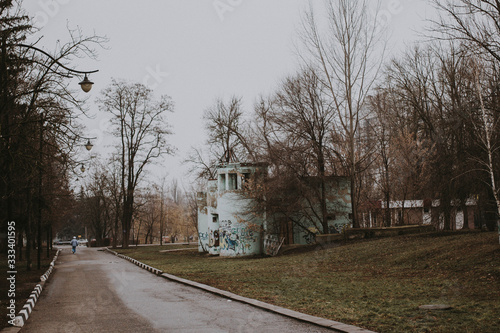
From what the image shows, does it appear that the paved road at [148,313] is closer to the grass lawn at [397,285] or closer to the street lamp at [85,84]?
the grass lawn at [397,285]

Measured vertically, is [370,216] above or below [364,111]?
below

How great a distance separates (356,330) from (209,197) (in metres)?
31.7

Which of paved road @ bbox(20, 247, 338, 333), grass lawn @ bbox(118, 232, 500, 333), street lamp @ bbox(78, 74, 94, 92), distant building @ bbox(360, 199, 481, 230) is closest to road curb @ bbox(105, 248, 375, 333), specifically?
paved road @ bbox(20, 247, 338, 333)

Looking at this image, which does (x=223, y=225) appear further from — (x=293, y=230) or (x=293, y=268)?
(x=293, y=268)

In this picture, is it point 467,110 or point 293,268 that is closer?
point 467,110

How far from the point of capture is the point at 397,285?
13766 millimetres

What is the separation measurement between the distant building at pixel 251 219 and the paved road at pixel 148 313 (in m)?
18.2

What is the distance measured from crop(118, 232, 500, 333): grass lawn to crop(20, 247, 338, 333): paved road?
43.1 inches

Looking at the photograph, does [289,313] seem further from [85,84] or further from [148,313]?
[85,84]

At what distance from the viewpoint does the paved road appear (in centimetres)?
919

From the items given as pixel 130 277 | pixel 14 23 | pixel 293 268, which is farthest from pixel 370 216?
pixel 14 23

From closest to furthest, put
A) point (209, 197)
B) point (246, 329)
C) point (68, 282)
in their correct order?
point (246, 329) → point (68, 282) → point (209, 197)

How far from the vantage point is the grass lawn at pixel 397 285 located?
8797 mm

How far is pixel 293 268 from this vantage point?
2169 centimetres
